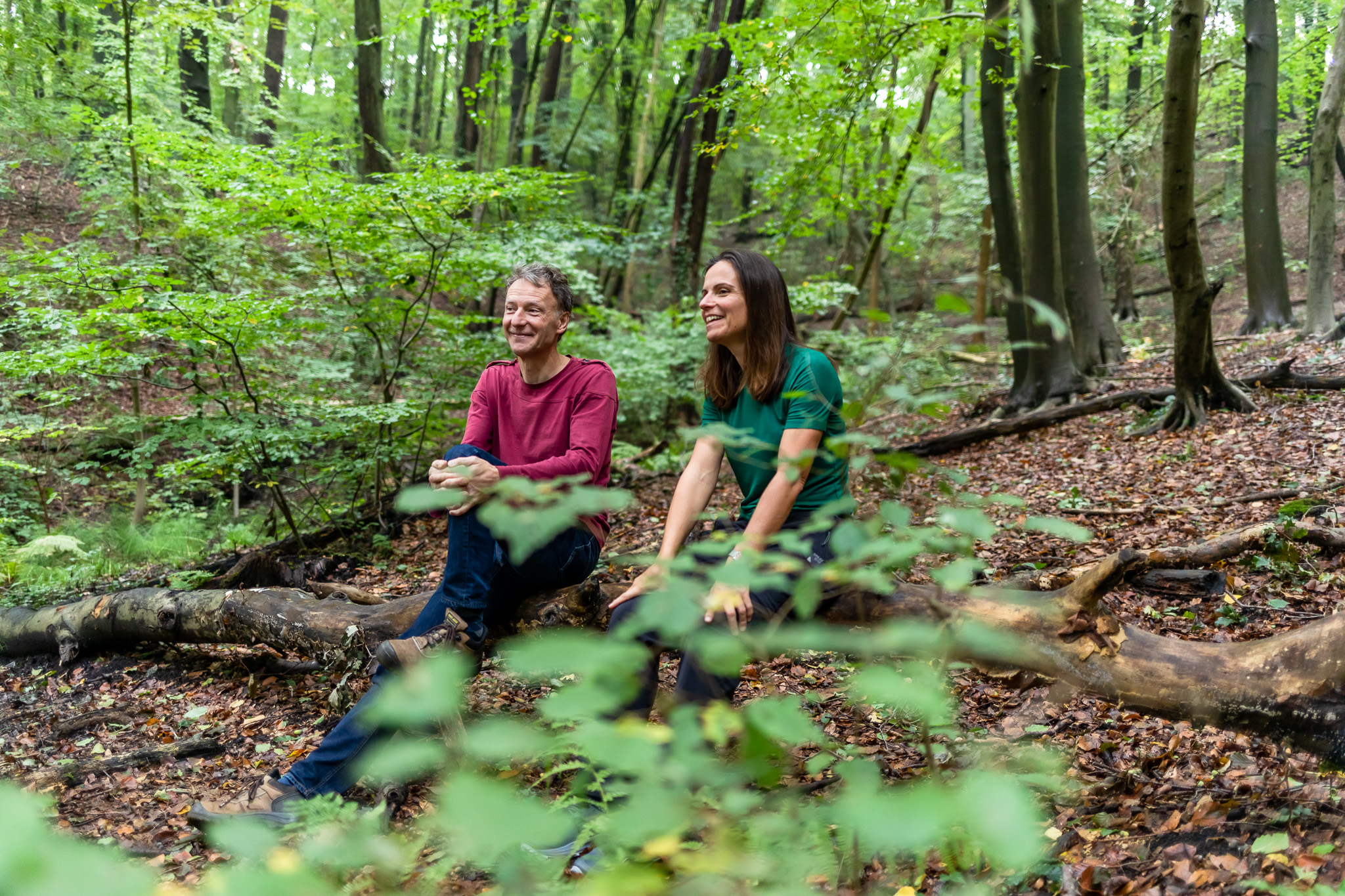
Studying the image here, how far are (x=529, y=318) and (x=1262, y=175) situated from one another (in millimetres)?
11218

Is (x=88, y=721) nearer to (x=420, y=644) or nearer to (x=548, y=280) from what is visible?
(x=420, y=644)

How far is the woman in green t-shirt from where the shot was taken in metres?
2.35

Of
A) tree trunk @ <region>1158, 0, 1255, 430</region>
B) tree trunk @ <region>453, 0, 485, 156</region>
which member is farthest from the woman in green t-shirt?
tree trunk @ <region>453, 0, 485, 156</region>

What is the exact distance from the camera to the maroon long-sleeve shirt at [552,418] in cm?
296

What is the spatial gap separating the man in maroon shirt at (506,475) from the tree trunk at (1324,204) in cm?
964

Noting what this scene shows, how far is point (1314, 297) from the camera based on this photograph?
886cm

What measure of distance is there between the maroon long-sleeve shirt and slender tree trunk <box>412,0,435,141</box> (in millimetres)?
18545

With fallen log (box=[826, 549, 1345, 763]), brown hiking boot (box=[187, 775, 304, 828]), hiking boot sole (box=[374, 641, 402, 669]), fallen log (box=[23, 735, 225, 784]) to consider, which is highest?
fallen log (box=[826, 549, 1345, 763])

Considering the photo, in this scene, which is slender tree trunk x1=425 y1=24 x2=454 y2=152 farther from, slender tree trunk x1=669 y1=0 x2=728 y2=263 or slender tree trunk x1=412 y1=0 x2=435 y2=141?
slender tree trunk x1=669 y1=0 x2=728 y2=263

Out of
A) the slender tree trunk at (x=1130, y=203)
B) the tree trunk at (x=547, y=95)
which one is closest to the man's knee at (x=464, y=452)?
the slender tree trunk at (x=1130, y=203)

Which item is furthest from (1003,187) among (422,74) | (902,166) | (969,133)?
(422,74)

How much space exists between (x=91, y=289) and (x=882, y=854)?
5.18 metres

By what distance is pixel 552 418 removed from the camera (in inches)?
122

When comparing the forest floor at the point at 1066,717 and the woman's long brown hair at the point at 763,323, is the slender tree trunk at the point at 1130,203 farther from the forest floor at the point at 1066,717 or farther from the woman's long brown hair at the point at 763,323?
the woman's long brown hair at the point at 763,323
